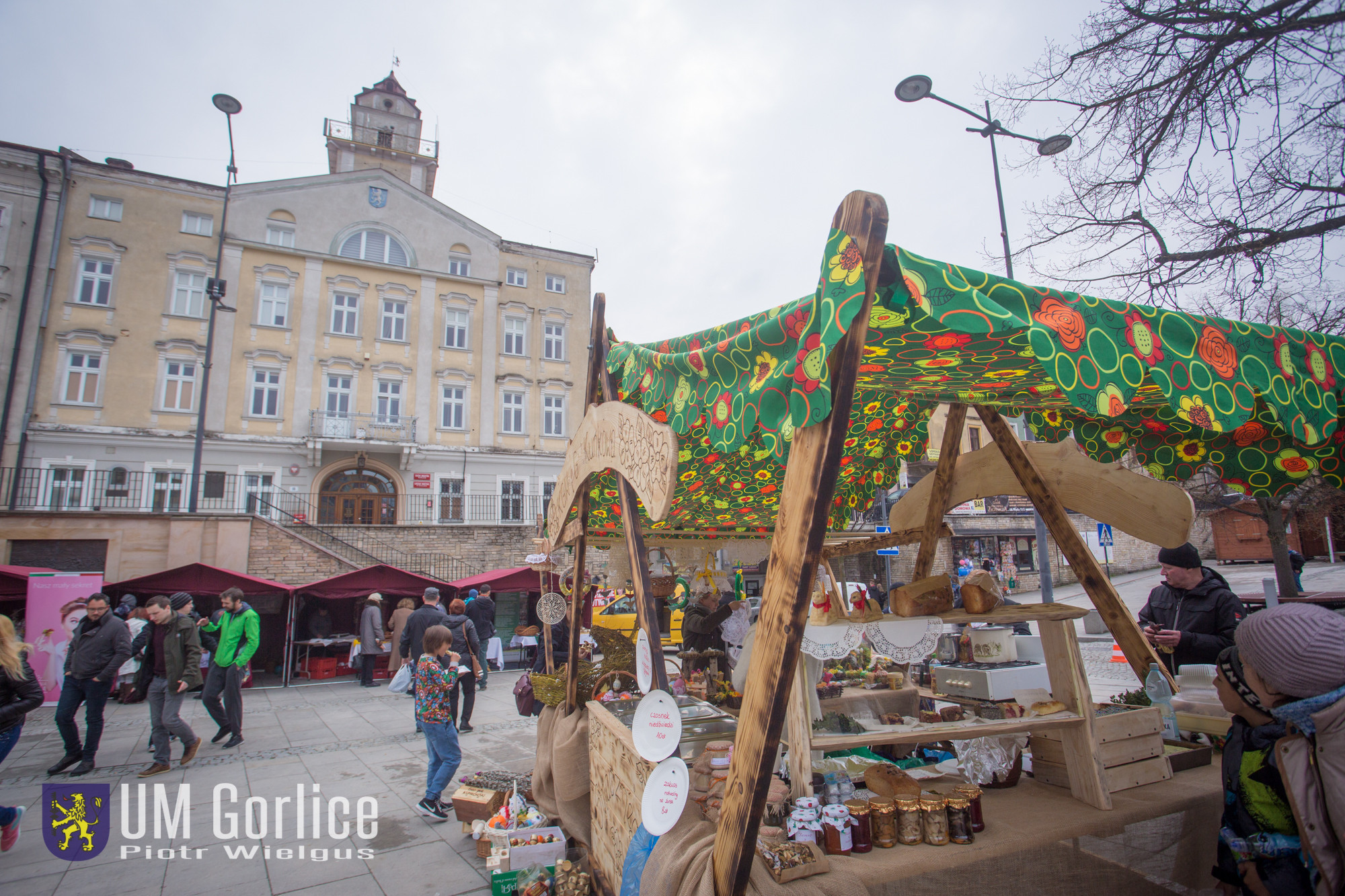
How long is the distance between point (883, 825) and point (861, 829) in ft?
0.36

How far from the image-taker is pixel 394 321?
Answer: 23.5 metres

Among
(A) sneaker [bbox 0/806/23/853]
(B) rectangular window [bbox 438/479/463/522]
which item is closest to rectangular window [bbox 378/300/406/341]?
(B) rectangular window [bbox 438/479/463/522]

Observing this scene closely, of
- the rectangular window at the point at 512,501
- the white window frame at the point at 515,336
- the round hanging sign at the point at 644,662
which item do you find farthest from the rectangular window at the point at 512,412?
the round hanging sign at the point at 644,662

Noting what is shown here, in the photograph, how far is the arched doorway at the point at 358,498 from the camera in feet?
70.8

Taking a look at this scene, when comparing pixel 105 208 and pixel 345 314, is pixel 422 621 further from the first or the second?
pixel 105 208

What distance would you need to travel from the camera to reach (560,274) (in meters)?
26.7

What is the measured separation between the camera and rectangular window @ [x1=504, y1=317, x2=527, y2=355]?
82.6 ft

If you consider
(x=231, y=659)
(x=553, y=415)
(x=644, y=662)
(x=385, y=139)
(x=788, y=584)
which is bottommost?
(x=231, y=659)

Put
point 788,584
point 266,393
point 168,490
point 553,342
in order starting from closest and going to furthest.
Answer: point 788,584 → point 168,490 → point 266,393 → point 553,342

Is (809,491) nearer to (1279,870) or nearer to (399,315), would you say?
(1279,870)

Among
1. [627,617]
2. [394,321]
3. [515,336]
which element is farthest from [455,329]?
[627,617]

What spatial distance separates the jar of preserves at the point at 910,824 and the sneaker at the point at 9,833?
19.7 ft

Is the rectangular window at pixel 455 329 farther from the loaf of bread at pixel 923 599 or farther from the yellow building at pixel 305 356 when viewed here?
the loaf of bread at pixel 923 599

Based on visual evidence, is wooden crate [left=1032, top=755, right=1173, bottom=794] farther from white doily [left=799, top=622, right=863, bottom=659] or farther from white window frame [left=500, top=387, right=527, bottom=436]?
white window frame [left=500, top=387, right=527, bottom=436]
